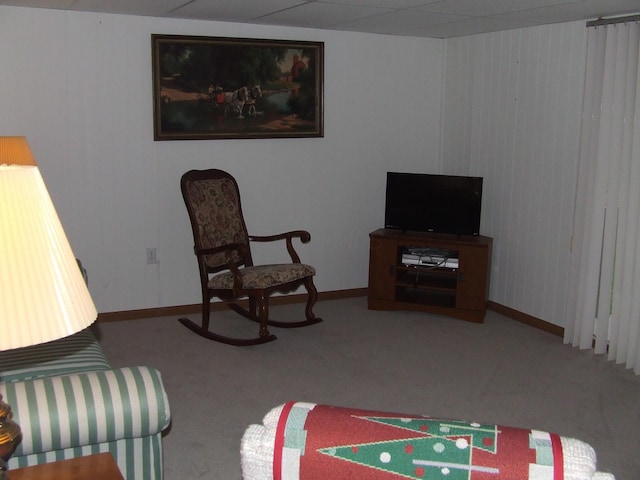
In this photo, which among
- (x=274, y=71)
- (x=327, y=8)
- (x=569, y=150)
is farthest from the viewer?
(x=274, y=71)

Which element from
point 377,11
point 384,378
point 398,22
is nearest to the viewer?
point 384,378

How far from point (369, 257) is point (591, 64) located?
220 cm

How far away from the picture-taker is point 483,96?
18.4 ft

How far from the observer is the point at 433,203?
552 centimetres

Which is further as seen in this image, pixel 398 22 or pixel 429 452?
pixel 398 22

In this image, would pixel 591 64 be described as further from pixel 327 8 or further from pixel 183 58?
pixel 183 58

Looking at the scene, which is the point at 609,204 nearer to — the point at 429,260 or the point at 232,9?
the point at 429,260

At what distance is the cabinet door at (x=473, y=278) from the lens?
5.23 meters

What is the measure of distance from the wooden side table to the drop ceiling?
122 inches

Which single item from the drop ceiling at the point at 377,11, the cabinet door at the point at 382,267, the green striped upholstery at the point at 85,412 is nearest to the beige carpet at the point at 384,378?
the cabinet door at the point at 382,267

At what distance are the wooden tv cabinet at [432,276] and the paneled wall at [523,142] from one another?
27cm

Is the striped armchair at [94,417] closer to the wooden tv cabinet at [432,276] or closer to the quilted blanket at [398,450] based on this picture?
the quilted blanket at [398,450]

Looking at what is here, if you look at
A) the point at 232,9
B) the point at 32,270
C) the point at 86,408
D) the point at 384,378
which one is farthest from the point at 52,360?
the point at 232,9

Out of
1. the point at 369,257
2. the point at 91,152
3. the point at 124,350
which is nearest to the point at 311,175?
the point at 369,257
